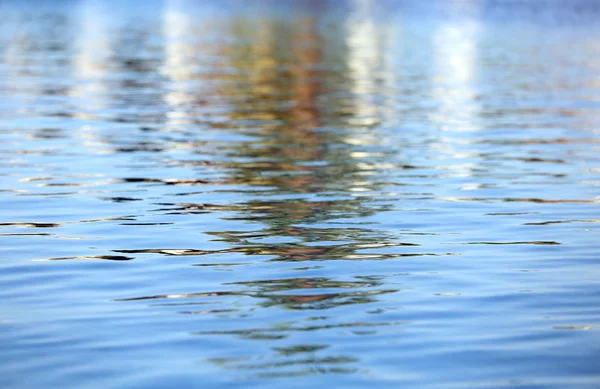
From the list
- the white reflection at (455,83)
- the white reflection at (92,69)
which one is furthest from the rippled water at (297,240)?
the white reflection at (92,69)

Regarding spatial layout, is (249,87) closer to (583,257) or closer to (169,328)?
(583,257)

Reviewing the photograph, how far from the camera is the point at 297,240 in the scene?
11.3 meters

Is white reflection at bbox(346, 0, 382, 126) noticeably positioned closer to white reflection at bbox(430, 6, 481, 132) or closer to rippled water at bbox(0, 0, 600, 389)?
rippled water at bbox(0, 0, 600, 389)

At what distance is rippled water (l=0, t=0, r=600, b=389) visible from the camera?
7.57 metres

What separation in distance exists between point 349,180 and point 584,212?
326 centimetres

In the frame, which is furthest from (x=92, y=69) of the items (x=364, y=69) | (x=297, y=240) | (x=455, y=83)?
(x=297, y=240)

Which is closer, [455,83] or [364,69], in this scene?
[455,83]

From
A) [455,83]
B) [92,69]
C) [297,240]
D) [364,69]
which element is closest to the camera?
[297,240]

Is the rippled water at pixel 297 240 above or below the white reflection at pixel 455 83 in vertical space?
below

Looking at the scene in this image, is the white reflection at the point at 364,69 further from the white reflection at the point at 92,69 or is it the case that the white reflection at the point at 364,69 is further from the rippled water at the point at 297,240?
the white reflection at the point at 92,69

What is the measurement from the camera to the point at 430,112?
84.3ft

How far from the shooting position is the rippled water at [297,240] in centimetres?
757

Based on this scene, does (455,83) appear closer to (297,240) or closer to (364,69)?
(364,69)

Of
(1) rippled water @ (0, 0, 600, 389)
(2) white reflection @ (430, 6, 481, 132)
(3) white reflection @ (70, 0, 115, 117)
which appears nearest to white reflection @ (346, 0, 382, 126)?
(1) rippled water @ (0, 0, 600, 389)
